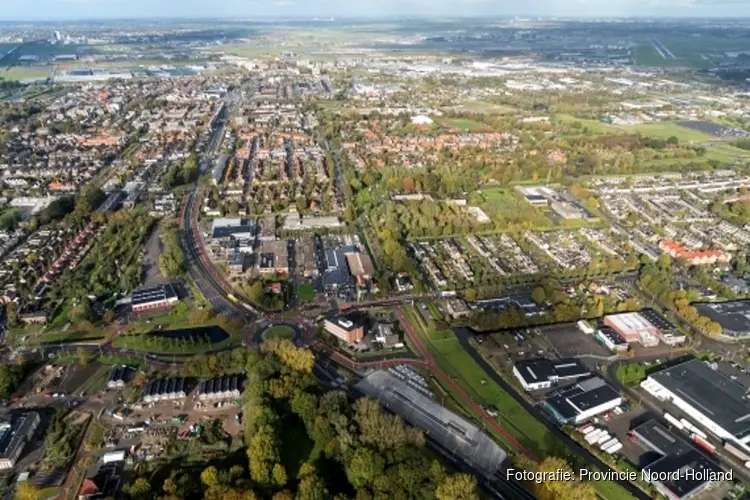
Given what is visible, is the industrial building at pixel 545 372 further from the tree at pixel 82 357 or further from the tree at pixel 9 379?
the tree at pixel 9 379

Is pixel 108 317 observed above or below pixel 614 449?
above

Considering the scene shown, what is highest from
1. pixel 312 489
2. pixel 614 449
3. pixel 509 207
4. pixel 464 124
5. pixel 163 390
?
pixel 464 124

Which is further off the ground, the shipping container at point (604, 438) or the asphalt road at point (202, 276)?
the asphalt road at point (202, 276)

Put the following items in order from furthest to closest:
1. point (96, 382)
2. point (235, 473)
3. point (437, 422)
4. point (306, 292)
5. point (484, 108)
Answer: point (484, 108) → point (306, 292) → point (96, 382) → point (437, 422) → point (235, 473)

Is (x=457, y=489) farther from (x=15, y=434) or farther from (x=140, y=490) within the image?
(x=15, y=434)

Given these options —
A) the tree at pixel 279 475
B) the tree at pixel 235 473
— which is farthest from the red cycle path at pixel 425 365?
the tree at pixel 235 473

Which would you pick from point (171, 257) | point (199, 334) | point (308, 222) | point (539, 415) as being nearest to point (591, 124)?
point (308, 222)

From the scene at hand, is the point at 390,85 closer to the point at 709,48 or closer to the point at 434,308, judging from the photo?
the point at 434,308
